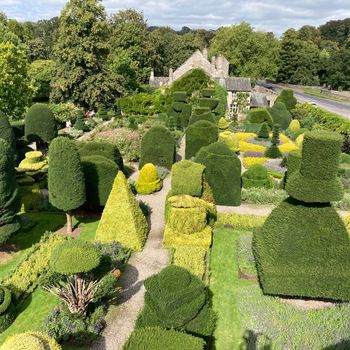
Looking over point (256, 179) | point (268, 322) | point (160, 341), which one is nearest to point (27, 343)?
point (160, 341)

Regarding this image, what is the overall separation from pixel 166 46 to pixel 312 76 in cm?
3373

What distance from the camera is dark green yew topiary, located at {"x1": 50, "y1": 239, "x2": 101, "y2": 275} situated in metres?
10.1

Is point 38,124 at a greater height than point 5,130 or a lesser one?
lesser

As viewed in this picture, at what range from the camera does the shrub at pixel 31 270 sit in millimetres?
12516

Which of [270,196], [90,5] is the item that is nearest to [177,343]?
[270,196]

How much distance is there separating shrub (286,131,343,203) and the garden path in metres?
6.34

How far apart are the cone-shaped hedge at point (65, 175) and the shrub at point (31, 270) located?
72.2 inches

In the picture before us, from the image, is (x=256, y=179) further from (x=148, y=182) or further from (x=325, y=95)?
(x=325, y=95)

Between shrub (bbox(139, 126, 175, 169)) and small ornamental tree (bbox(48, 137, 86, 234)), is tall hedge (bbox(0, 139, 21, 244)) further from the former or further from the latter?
shrub (bbox(139, 126, 175, 169))

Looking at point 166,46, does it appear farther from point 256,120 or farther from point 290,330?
point 290,330

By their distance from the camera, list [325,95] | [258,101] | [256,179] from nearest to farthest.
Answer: [256,179] → [258,101] → [325,95]

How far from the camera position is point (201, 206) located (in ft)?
51.4

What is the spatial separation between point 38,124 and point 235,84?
28.9 metres

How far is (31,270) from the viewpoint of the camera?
13.4 metres
